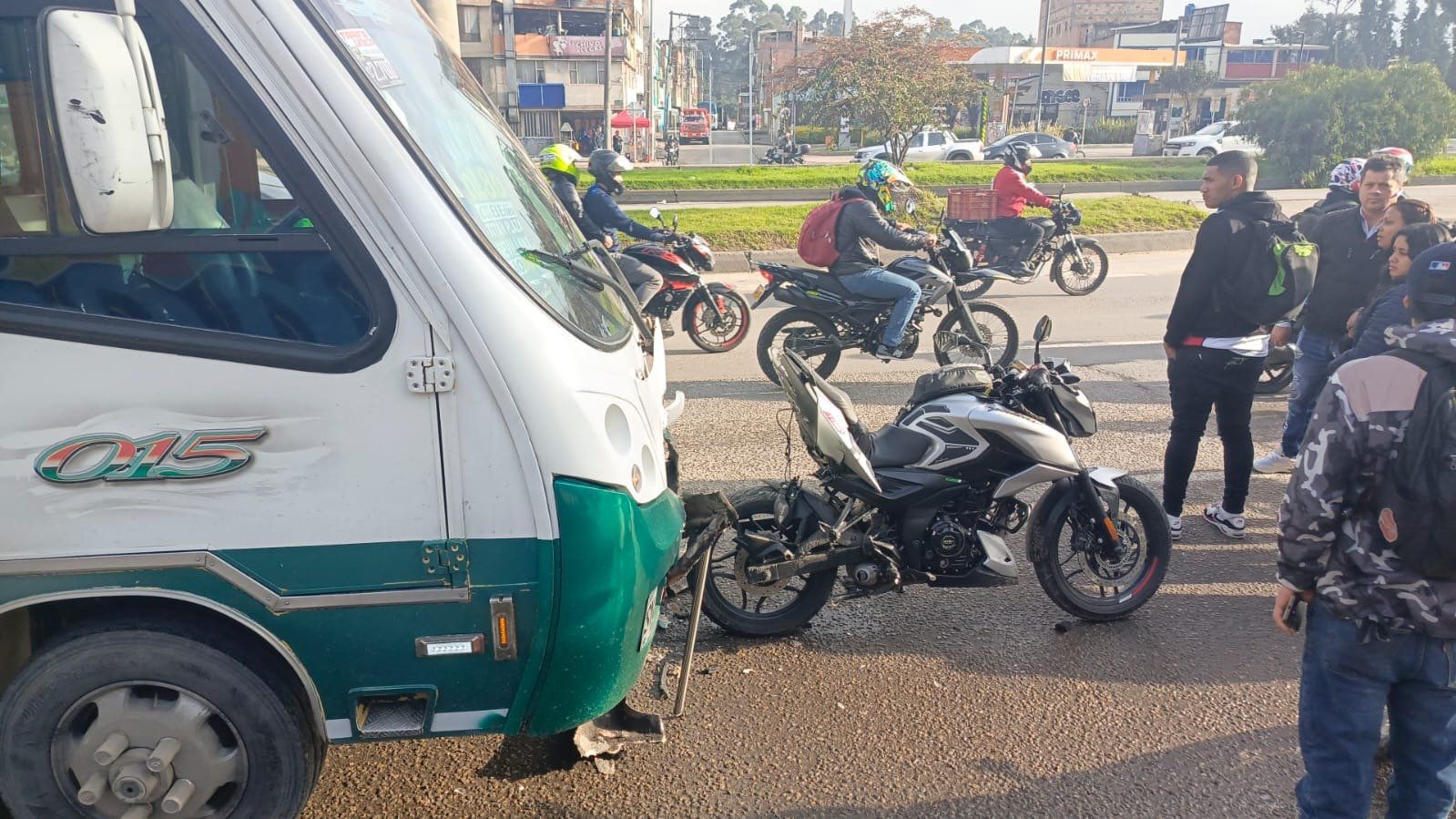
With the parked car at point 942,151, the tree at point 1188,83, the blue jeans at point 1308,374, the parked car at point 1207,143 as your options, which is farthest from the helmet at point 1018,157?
the tree at point 1188,83

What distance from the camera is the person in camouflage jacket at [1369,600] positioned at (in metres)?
2.24

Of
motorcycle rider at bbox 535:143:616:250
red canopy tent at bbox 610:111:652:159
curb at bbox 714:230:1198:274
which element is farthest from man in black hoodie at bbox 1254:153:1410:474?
red canopy tent at bbox 610:111:652:159

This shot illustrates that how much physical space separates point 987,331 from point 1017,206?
3.90 metres

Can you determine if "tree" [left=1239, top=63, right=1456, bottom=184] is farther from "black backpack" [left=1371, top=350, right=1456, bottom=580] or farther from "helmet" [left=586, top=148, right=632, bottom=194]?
"black backpack" [left=1371, top=350, right=1456, bottom=580]

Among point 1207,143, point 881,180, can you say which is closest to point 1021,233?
point 881,180

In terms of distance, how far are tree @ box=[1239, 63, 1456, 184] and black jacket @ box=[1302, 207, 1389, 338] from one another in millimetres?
21814

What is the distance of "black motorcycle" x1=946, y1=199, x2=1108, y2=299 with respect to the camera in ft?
37.9

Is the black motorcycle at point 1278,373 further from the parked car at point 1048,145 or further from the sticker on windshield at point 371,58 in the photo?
the parked car at point 1048,145

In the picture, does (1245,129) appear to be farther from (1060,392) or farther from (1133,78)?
(1133,78)

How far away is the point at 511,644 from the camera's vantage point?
7.91ft

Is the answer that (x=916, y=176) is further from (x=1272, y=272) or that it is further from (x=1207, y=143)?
(x=1272, y=272)

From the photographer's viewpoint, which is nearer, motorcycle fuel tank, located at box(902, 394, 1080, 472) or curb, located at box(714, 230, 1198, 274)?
motorcycle fuel tank, located at box(902, 394, 1080, 472)

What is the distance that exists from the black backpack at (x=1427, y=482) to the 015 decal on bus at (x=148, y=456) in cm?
254

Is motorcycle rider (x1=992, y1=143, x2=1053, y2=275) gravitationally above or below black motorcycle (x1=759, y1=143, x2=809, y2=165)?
below
